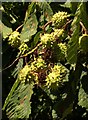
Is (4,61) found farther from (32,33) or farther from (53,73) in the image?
(53,73)

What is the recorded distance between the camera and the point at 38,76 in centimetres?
117

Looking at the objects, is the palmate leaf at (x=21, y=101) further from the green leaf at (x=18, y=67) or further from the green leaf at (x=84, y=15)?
the green leaf at (x=84, y=15)

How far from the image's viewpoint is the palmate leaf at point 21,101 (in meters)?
1.24

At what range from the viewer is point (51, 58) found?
1.20m

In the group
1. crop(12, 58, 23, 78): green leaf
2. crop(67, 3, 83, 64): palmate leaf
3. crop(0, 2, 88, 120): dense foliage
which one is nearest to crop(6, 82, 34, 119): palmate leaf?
crop(0, 2, 88, 120): dense foliage

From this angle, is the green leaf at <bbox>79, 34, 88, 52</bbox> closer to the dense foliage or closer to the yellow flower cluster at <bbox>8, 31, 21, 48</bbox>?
the dense foliage

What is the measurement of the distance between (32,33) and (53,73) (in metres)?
0.19

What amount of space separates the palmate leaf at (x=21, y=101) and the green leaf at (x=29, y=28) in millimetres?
160

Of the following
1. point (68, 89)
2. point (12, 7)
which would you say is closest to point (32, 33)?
point (68, 89)

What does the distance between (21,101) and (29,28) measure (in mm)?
244

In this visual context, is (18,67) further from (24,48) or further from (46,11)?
(46,11)

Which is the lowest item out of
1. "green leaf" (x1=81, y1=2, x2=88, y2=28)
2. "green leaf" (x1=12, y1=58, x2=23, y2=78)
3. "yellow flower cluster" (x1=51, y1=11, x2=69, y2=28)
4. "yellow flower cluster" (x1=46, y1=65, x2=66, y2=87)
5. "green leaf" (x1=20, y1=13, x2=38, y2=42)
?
"yellow flower cluster" (x1=46, y1=65, x2=66, y2=87)

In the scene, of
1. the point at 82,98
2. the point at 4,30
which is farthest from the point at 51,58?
the point at 4,30

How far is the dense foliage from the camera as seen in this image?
45.6 inches
